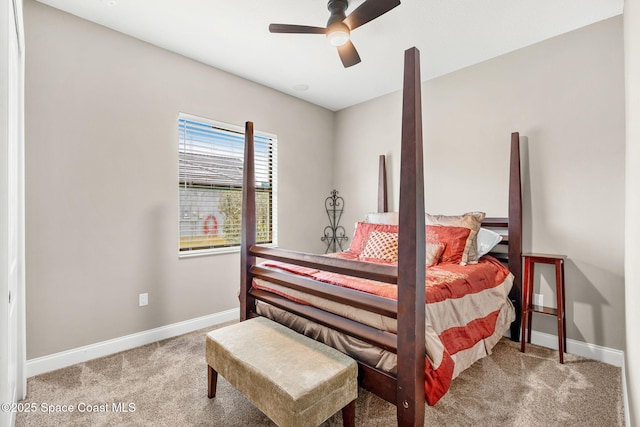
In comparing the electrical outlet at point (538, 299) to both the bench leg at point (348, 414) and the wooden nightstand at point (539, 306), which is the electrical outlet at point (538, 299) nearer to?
the wooden nightstand at point (539, 306)

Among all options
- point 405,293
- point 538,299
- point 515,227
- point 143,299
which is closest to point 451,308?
point 405,293

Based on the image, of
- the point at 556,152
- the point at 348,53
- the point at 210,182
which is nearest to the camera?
the point at 348,53

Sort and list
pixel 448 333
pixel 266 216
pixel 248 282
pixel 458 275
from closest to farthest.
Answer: pixel 448 333 → pixel 458 275 → pixel 248 282 → pixel 266 216

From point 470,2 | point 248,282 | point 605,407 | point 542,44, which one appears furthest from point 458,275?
point 542,44

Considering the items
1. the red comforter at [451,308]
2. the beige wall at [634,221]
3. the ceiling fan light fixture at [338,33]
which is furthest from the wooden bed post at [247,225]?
the beige wall at [634,221]

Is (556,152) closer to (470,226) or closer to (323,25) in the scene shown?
(470,226)

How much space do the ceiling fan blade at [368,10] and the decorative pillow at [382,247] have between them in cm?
171

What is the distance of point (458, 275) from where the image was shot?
2.11 meters

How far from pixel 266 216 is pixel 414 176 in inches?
103

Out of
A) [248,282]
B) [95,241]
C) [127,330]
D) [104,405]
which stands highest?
[95,241]

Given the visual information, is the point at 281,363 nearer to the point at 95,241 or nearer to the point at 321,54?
the point at 95,241

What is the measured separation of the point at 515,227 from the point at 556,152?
0.73m

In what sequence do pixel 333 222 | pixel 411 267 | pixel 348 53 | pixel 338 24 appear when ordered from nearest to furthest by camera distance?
pixel 411 267 < pixel 338 24 < pixel 348 53 < pixel 333 222

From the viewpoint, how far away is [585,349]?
2.43 meters
